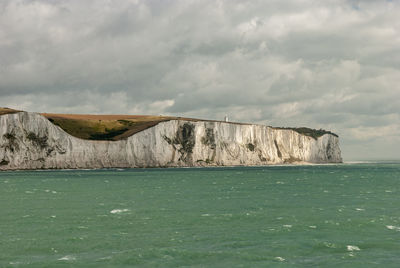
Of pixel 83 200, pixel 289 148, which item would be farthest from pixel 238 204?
pixel 289 148

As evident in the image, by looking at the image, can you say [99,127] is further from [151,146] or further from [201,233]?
[201,233]

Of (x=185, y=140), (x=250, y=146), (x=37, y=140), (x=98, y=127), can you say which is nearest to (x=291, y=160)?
(x=250, y=146)

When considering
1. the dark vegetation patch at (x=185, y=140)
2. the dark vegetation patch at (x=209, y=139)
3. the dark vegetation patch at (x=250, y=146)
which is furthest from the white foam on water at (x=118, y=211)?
the dark vegetation patch at (x=250, y=146)

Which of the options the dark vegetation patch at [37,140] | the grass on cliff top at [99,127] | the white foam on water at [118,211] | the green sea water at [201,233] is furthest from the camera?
the grass on cliff top at [99,127]

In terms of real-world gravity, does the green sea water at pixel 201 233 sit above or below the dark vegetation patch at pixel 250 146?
below

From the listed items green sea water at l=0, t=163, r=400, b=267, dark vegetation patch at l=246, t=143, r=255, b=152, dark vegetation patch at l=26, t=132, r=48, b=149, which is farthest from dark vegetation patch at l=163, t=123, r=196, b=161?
green sea water at l=0, t=163, r=400, b=267

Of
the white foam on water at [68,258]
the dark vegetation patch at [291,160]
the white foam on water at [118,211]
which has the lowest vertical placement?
the white foam on water at [68,258]

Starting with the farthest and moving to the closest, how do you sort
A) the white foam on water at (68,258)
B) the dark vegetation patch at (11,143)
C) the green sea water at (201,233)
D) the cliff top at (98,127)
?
the cliff top at (98,127)
the dark vegetation patch at (11,143)
the white foam on water at (68,258)
the green sea water at (201,233)

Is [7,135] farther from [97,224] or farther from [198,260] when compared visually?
[198,260]

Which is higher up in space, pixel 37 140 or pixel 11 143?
pixel 37 140

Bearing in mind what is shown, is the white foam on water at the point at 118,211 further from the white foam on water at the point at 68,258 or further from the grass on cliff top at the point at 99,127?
the grass on cliff top at the point at 99,127
